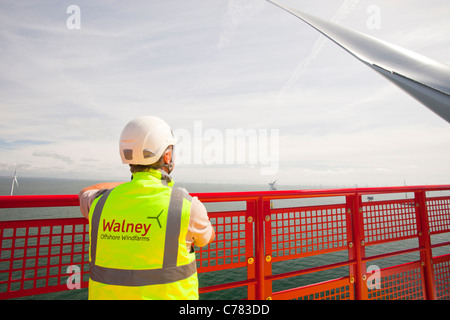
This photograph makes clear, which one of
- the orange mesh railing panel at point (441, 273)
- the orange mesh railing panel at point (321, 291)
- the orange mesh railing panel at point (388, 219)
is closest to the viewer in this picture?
the orange mesh railing panel at point (321, 291)

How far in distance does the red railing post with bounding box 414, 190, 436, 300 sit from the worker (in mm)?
4518

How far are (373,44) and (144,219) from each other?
13.0 ft

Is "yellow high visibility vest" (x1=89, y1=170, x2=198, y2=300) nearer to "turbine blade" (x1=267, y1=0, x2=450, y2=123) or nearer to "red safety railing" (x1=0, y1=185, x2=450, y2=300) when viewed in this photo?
"red safety railing" (x1=0, y1=185, x2=450, y2=300)

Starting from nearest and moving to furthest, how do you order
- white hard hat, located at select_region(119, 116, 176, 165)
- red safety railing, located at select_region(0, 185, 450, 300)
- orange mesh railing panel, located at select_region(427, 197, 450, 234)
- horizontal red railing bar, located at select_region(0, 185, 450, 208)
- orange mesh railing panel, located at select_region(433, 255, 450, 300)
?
white hard hat, located at select_region(119, 116, 176, 165)
horizontal red railing bar, located at select_region(0, 185, 450, 208)
red safety railing, located at select_region(0, 185, 450, 300)
orange mesh railing panel, located at select_region(433, 255, 450, 300)
orange mesh railing panel, located at select_region(427, 197, 450, 234)

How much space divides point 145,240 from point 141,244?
39mm

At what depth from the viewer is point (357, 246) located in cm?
357

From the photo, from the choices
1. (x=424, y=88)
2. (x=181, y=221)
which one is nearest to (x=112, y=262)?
(x=181, y=221)

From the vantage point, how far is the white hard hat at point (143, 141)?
197 centimetres

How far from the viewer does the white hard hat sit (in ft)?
6.45

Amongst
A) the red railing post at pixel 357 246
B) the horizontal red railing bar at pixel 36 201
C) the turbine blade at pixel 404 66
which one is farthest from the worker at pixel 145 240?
the red railing post at pixel 357 246

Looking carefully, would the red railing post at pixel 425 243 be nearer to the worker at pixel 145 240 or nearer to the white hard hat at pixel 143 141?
the worker at pixel 145 240

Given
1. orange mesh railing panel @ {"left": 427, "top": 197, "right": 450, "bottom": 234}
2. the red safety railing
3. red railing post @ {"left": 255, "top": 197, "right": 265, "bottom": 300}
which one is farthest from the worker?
orange mesh railing panel @ {"left": 427, "top": 197, "right": 450, "bottom": 234}

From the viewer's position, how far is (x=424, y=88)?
219 cm
